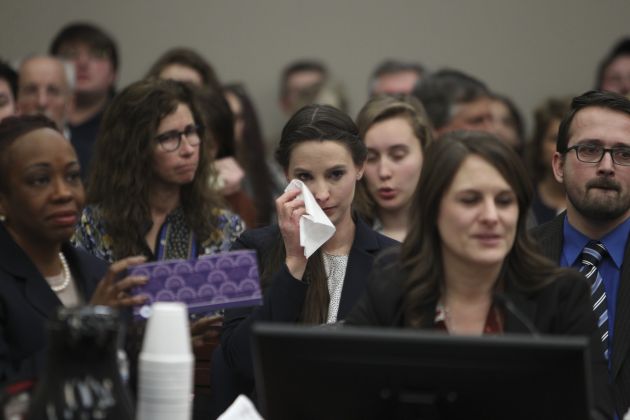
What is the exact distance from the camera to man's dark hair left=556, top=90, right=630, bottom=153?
4375mm

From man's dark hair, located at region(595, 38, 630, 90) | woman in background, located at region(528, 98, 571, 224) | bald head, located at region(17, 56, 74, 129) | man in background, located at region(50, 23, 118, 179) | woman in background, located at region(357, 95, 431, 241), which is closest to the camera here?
woman in background, located at region(357, 95, 431, 241)

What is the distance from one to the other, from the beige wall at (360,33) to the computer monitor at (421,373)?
6.17 meters

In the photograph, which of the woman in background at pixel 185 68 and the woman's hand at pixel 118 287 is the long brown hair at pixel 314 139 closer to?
the woman's hand at pixel 118 287

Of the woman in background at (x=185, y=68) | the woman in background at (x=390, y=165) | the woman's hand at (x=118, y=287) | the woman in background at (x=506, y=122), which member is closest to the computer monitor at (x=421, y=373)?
the woman's hand at (x=118, y=287)

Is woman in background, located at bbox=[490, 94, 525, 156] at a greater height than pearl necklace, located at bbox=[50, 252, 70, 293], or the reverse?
woman in background, located at bbox=[490, 94, 525, 156]

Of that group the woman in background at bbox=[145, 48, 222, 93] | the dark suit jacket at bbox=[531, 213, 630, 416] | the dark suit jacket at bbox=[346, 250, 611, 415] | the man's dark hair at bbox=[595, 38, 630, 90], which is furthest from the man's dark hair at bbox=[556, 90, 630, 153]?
the man's dark hair at bbox=[595, 38, 630, 90]

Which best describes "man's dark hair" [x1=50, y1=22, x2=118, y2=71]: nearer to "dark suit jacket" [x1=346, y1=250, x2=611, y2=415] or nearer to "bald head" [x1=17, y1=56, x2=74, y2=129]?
"bald head" [x1=17, y1=56, x2=74, y2=129]

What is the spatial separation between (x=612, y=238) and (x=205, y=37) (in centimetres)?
505

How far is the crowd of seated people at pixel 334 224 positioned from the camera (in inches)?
133

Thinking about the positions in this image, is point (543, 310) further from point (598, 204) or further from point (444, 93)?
point (444, 93)

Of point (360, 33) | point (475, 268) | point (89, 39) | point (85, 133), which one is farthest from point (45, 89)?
point (475, 268)

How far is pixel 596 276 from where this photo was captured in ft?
13.8

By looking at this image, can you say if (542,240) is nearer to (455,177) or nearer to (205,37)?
(455,177)

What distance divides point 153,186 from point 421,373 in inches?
94.2
